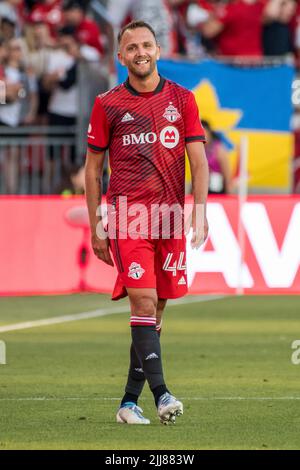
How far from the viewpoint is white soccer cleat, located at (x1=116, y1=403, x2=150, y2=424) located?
891 centimetres

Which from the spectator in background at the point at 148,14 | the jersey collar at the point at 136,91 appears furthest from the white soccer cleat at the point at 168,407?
the spectator in background at the point at 148,14

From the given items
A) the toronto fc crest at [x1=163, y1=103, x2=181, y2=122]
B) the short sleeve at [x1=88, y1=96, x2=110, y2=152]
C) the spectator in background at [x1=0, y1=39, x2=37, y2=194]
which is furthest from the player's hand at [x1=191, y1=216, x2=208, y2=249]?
the spectator in background at [x1=0, y1=39, x2=37, y2=194]

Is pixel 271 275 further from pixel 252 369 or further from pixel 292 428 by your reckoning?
pixel 292 428

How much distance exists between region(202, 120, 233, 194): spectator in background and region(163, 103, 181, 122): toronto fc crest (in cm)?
1144

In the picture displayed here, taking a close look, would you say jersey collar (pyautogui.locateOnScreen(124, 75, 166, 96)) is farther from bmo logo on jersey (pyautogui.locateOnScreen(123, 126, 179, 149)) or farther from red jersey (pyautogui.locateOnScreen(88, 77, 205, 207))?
bmo logo on jersey (pyautogui.locateOnScreen(123, 126, 179, 149))

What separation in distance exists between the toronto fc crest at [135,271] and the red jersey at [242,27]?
14132 millimetres

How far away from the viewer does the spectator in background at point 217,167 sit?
20359mm

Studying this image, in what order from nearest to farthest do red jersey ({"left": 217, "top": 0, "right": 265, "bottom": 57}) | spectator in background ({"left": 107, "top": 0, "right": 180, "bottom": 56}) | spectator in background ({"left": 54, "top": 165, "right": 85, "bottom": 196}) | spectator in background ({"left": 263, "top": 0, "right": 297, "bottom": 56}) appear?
spectator in background ({"left": 54, "top": 165, "right": 85, "bottom": 196}) → spectator in background ({"left": 107, "top": 0, "right": 180, "bottom": 56}) → red jersey ({"left": 217, "top": 0, "right": 265, "bottom": 57}) → spectator in background ({"left": 263, "top": 0, "right": 297, "bottom": 56})

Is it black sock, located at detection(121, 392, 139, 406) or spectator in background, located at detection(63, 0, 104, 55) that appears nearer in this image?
black sock, located at detection(121, 392, 139, 406)

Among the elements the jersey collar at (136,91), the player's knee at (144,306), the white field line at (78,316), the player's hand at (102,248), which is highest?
the jersey collar at (136,91)

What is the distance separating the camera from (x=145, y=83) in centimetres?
889

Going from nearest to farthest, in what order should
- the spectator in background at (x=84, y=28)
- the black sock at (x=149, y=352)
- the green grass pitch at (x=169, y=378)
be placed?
the green grass pitch at (x=169, y=378), the black sock at (x=149, y=352), the spectator in background at (x=84, y=28)

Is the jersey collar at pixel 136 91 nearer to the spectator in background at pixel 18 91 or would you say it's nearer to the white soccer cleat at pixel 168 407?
the white soccer cleat at pixel 168 407
